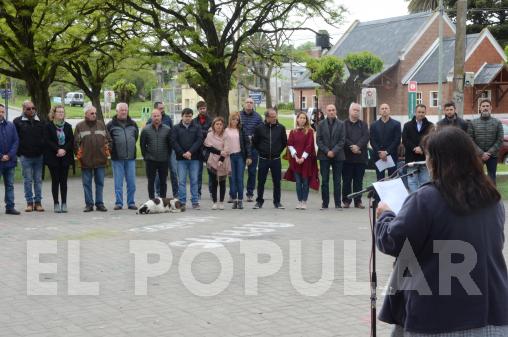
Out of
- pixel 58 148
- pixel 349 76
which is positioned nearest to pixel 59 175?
pixel 58 148

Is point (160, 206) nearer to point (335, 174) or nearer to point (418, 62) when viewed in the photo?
point (335, 174)

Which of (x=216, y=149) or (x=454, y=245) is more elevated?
(x=216, y=149)

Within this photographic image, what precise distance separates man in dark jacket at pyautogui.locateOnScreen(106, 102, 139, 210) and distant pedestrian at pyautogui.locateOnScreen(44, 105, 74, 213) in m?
0.78

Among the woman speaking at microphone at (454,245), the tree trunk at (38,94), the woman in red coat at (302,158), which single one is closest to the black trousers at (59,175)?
the woman in red coat at (302,158)

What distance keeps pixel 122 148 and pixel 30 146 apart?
1.63 meters

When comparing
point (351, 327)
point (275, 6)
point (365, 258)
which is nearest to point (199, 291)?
point (351, 327)

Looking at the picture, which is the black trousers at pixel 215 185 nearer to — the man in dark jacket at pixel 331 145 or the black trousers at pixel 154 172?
the black trousers at pixel 154 172

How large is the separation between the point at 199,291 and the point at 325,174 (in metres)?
7.21

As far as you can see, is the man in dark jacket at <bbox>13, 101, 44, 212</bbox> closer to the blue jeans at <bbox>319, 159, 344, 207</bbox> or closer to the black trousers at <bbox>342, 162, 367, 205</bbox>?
the blue jeans at <bbox>319, 159, 344, 207</bbox>

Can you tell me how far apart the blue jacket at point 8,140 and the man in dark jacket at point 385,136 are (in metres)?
6.42

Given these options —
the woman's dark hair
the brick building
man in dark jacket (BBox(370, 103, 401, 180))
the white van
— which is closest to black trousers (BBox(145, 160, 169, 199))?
man in dark jacket (BBox(370, 103, 401, 180))

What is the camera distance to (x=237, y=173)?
14719mm

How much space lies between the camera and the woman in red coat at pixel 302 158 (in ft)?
46.9

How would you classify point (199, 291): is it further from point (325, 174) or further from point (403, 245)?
point (325, 174)
